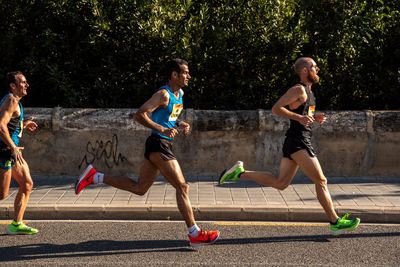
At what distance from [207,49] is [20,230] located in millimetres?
4726

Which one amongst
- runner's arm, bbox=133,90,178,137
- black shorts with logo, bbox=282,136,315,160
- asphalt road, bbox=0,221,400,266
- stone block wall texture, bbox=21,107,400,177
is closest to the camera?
asphalt road, bbox=0,221,400,266

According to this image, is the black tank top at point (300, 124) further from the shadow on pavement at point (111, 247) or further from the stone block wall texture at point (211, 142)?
the stone block wall texture at point (211, 142)

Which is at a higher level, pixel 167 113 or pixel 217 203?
pixel 167 113

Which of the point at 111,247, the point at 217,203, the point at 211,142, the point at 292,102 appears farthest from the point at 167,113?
the point at 211,142

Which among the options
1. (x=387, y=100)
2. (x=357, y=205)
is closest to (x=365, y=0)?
(x=387, y=100)

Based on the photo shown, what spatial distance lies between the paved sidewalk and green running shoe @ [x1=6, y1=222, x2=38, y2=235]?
2.16 ft

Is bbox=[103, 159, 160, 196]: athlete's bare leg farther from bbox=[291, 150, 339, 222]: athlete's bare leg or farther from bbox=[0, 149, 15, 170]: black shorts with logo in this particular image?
bbox=[291, 150, 339, 222]: athlete's bare leg

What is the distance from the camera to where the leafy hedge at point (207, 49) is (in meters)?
9.07

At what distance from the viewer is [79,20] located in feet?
30.1

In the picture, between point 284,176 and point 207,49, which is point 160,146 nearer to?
point 284,176

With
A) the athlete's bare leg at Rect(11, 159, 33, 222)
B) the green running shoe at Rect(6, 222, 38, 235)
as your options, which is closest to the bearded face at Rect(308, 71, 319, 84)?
the athlete's bare leg at Rect(11, 159, 33, 222)

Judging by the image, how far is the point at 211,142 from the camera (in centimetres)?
861

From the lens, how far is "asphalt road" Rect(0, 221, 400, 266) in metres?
4.95

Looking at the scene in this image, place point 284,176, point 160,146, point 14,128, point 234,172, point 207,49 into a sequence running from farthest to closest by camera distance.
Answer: point 207,49, point 234,172, point 284,176, point 14,128, point 160,146
